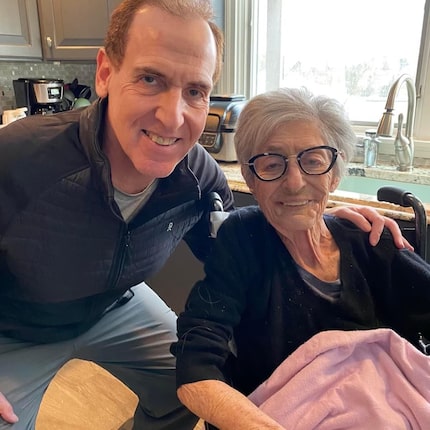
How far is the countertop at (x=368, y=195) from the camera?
1.37 m

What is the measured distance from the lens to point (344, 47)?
2102 millimetres

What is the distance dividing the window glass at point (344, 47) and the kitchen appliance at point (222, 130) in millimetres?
471

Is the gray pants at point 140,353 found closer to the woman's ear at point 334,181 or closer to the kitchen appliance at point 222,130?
the kitchen appliance at point 222,130

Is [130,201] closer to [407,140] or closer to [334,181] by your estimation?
[334,181]

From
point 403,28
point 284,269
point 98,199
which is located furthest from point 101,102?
point 403,28

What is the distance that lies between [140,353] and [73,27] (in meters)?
1.91

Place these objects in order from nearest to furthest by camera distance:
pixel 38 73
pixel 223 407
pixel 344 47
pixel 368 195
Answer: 1. pixel 223 407
2. pixel 368 195
3. pixel 344 47
4. pixel 38 73

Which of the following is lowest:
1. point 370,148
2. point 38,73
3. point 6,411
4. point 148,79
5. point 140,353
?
point 140,353

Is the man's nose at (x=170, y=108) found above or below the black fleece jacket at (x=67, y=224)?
above

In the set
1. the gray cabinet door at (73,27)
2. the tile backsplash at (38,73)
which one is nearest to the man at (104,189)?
the gray cabinet door at (73,27)

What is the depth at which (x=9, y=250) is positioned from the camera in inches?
44.4

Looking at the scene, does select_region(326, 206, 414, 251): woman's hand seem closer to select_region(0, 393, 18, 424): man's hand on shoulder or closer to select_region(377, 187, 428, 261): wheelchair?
select_region(377, 187, 428, 261): wheelchair

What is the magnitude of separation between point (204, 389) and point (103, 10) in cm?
221

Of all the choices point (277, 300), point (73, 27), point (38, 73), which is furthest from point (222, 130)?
point (38, 73)
